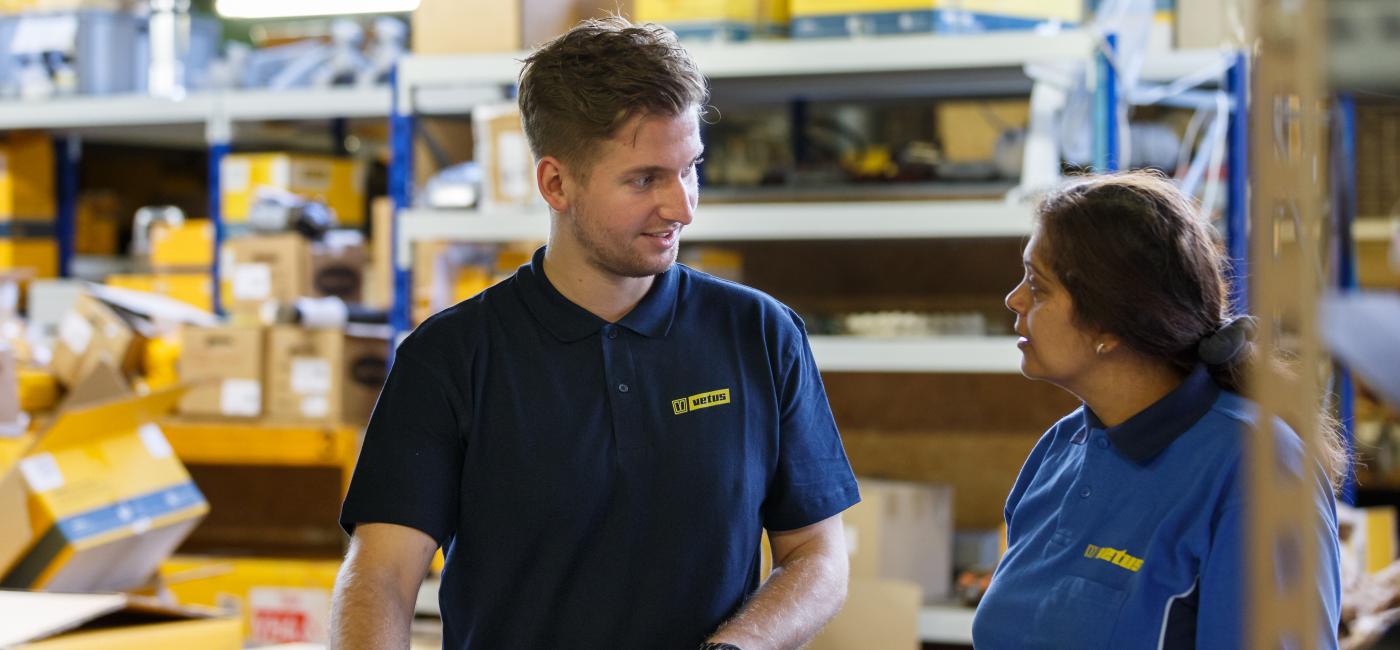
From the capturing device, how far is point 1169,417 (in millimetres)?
1573

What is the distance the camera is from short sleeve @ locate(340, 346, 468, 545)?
1616mm

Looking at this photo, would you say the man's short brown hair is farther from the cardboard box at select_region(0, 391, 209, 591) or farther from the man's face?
the cardboard box at select_region(0, 391, 209, 591)

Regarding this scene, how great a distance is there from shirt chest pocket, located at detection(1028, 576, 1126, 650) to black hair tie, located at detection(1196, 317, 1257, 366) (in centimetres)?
30

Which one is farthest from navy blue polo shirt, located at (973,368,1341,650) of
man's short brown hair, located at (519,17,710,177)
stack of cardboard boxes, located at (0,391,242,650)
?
stack of cardboard boxes, located at (0,391,242,650)

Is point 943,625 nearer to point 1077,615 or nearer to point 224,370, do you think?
point 1077,615

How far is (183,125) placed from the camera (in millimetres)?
6004

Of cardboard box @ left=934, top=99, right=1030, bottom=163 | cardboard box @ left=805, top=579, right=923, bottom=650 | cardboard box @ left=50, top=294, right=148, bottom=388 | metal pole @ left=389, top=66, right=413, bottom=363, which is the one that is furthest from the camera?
cardboard box @ left=934, top=99, right=1030, bottom=163

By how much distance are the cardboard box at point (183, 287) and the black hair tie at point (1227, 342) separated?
4977 millimetres

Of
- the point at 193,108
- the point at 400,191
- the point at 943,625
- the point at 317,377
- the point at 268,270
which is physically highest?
the point at 193,108

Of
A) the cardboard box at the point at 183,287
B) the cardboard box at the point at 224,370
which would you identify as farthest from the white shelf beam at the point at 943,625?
the cardboard box at the point at 183,287

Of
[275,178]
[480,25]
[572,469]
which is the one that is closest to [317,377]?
[480,25]

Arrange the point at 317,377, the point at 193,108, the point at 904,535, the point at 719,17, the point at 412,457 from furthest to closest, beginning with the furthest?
the point at 193,108
the point at 317,377
the point at 719,17
the point at 904,535
the point at 412,457

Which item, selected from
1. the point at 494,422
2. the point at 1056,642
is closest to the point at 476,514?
the point at 494,422

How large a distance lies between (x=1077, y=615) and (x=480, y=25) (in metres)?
3.00
